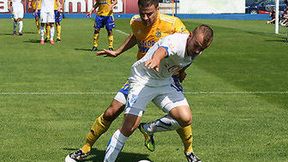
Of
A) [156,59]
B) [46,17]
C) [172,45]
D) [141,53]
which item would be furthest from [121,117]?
[46,17]

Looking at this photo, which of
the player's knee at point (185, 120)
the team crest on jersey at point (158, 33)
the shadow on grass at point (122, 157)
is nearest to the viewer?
the player's knee at point (185, 120)

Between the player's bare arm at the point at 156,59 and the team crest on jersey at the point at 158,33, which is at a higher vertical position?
the team crest on jersey at the point at 158,33

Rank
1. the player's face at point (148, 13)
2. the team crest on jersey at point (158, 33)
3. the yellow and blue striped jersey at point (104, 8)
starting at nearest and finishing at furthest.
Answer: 1. the player's face at point (148, 13)
2. the team crest on jersey at point (158, 33)
3. the yellow and blue striped jersey at point (104, 8)

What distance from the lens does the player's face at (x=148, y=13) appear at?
7189mm

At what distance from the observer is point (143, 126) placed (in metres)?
7.98

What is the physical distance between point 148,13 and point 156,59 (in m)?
0.97

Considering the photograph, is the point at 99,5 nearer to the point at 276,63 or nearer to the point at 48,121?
the point at 276,63

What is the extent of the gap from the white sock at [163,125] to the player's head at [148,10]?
1.11 meters

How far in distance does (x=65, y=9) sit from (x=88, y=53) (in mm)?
37291

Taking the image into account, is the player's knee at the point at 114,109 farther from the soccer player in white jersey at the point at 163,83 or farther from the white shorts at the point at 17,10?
the white shorts at the point at 17,10

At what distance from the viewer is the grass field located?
27.2 ft

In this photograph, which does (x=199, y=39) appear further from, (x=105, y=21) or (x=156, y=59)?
(x=105, y=21)

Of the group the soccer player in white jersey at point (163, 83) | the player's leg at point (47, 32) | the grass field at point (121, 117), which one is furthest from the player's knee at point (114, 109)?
the player's leg at point (47, 32)

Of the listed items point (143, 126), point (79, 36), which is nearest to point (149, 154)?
point (143, 126)
